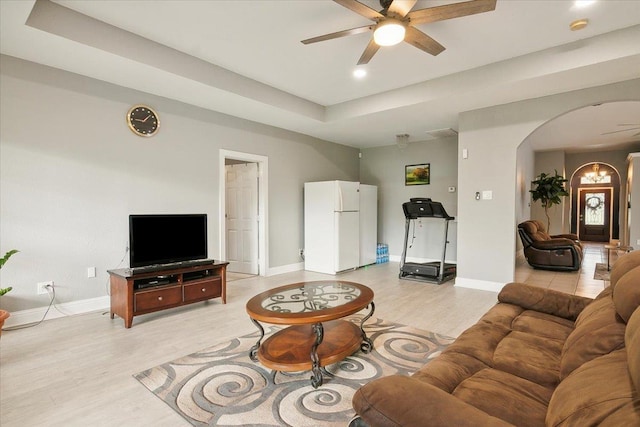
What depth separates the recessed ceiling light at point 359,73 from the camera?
3814 mm

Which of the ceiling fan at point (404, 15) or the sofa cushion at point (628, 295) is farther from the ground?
the ceiling fan at point (404, 15)

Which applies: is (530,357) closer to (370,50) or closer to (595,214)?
(370,50)

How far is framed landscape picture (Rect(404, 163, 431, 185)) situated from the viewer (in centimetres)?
659

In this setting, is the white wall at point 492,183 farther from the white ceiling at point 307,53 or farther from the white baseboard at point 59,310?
the white baseboard at point 59,310

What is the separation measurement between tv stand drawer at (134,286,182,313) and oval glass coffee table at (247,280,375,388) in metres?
1.43

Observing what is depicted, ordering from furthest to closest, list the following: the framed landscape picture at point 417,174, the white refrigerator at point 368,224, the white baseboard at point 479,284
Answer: the framed landscape picture at point 417,174, the white refrigerator at point 368,224, the white baseboard at point 479,284

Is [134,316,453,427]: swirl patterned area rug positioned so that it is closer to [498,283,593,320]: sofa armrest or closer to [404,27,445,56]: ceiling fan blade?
[498,283,593,320]: sofa armrest

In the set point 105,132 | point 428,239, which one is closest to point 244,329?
point 105,132

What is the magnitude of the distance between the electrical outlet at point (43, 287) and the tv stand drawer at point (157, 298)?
0.96 m

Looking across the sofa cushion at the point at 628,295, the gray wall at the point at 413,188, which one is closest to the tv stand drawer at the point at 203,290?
the sofa cushion at the point at 628,295

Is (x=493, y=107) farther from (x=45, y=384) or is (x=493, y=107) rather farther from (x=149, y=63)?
(x=45, y=384)

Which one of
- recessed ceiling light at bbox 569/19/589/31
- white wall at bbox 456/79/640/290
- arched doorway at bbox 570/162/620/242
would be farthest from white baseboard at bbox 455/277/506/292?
arched doorway at bbox 570/162/620/242

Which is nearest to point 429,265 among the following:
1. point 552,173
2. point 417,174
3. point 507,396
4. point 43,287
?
point 417,174

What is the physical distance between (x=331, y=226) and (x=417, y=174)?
2.39 m
